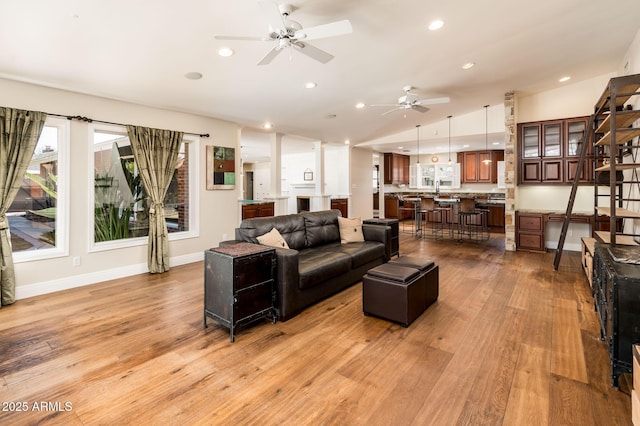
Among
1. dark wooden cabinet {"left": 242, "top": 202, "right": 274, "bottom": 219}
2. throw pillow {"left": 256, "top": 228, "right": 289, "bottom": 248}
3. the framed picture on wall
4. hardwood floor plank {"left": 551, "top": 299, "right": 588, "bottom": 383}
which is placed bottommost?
hardwood floor plank {"left": 551, "top": 299, "right": 588, "bottom": 383}

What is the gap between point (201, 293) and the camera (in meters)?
3.89

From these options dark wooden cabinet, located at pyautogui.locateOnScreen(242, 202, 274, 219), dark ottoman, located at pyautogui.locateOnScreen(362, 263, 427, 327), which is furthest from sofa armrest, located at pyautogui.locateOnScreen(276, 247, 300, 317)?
dark wooden cabinet, located at pyautogui.locateOnScreen(242, 202, 274, 219)

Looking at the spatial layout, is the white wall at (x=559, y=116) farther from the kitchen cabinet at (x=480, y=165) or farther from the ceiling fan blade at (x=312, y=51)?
the ceiling fan blade at (x=312, y=51)

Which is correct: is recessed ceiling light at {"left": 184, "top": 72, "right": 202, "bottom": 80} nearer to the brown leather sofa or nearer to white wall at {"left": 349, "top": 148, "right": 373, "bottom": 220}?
the brown leather sofa

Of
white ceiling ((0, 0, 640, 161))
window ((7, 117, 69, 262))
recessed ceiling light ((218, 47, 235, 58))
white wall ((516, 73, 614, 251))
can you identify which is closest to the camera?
white ceiling ((0, 0, 640, 161))

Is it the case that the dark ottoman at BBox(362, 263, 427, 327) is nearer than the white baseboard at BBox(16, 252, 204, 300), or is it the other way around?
the dark ottoman at BBox(362, 263, 427, 327)

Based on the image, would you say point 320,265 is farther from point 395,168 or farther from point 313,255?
point 395,168

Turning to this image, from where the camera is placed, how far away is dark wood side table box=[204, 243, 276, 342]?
8.75 ft

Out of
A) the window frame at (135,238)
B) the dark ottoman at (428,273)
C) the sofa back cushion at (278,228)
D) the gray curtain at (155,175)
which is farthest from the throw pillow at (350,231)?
the gray curtain at (155,175)

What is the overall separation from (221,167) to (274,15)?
384cm

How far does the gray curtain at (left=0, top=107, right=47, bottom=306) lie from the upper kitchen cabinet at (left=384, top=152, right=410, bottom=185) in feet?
30.9

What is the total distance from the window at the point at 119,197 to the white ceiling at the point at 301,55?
0.64 m

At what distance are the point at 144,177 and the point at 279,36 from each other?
3.25 m

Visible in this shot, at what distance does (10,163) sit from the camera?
3576mm
